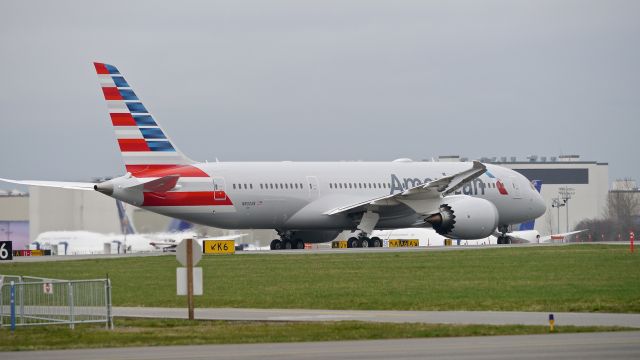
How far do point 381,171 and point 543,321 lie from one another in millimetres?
41013

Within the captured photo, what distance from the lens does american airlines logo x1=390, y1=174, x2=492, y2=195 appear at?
66938mm

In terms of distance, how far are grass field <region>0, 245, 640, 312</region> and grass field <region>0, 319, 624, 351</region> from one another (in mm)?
5103

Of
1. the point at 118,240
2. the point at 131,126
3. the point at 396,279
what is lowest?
the point at 396,279

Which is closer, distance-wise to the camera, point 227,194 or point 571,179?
point 227,194

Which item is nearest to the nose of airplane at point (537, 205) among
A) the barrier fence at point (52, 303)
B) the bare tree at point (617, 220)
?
the bare tree at point (617, 220)

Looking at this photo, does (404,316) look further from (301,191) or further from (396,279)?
(301,191)

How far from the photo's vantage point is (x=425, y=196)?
6431cm

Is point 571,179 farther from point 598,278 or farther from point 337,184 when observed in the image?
point 598,278

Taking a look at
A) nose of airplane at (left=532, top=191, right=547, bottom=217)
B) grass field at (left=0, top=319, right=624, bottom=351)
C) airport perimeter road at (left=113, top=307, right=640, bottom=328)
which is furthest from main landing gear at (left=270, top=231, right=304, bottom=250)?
grass field at (left=0, top=319, right=624, bottom=351)

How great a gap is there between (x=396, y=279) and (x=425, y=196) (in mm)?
23775

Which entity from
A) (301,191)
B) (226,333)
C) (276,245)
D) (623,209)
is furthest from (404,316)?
(623,209)

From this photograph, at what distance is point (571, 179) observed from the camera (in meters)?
147

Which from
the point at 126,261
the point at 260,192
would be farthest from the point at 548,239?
the point at 126,261

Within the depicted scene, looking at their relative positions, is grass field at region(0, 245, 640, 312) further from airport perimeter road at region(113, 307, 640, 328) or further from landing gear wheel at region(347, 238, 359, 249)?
landing gear wheel at region(347, 238, 359, 249)
